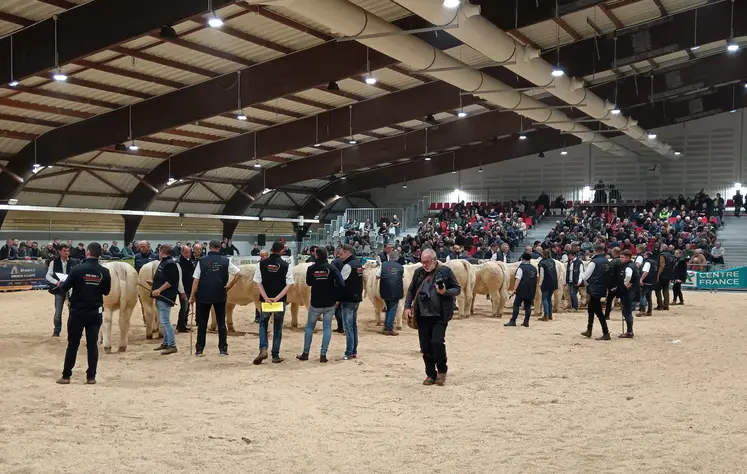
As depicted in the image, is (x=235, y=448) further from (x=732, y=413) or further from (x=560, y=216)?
(x=560, y=216)

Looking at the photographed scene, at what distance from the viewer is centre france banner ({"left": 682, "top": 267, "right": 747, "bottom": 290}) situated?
81.4ft

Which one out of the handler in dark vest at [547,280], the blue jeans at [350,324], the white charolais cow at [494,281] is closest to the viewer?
the blue jeans at [350,324]

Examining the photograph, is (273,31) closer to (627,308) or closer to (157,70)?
(157,70)

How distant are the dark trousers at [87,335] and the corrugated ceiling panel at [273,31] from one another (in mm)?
9725

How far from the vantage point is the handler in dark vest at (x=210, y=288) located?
10.3 metres

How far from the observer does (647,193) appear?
36.9 m

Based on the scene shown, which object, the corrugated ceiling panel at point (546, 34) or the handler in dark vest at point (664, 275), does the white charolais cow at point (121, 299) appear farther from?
the handler in dark vest at point (664, 275)

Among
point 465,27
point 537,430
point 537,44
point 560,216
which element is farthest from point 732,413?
point 560,216

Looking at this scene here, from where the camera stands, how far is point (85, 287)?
8234 millimetres

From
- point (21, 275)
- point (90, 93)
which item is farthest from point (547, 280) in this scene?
point (21, 275)

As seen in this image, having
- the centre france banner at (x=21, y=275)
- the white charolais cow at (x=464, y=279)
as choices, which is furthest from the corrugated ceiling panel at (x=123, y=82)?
the white charolais cow at (x=464, y=279)

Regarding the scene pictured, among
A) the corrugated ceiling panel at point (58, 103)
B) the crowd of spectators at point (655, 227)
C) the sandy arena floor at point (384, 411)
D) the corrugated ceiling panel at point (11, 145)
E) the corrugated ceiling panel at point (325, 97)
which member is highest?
the corrugated ceiling panel at point (325, 97)

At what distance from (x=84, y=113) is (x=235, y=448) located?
19254 millimetres

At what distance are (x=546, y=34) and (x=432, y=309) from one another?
42.6 ft
